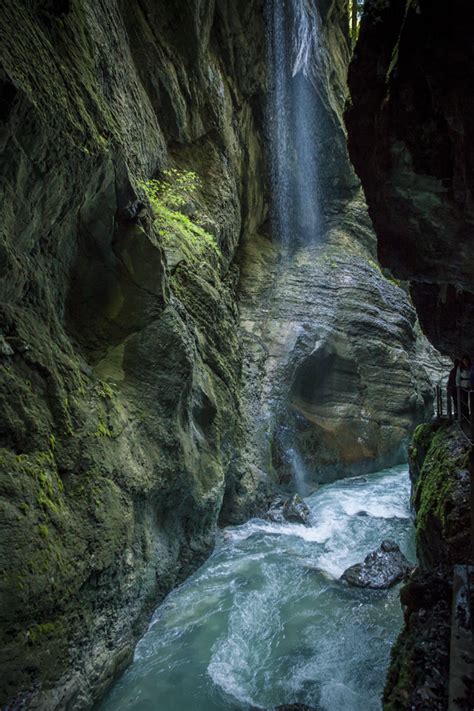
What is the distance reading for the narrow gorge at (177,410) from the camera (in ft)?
14.9

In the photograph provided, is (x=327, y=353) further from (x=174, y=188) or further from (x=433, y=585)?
(x=433, y=585)

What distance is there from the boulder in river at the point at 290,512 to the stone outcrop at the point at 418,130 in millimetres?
7409

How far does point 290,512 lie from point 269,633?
5.02 m

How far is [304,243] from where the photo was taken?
880 inches

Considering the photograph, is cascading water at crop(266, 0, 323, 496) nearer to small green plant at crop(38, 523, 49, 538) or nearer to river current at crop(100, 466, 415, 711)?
river current at crop(100, 466, 415, 711)

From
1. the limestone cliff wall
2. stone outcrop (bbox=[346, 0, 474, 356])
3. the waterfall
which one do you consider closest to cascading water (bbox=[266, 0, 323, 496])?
the waterfall

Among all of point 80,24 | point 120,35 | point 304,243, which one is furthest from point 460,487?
point 304,243

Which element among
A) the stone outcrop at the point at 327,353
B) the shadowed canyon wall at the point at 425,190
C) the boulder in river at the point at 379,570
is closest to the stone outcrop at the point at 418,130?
the shadowed canyon wall at the point at 425,190

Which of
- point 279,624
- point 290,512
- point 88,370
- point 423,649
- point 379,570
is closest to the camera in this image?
point 423,649

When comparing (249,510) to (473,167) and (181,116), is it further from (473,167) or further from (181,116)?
(181,116)

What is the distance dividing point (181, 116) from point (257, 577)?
12.5m

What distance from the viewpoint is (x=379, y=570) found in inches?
336

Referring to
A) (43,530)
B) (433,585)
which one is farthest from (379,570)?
(43,530)

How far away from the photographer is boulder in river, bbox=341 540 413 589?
8227mm
